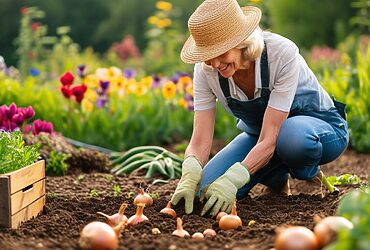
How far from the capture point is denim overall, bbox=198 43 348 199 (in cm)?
381

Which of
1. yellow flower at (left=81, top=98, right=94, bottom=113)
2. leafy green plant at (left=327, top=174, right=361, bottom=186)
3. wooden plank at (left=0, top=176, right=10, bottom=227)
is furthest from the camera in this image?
yellow flower at (left=81, top=98, right=94, bottom=113)

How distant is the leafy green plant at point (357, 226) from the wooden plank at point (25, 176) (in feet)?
4.84

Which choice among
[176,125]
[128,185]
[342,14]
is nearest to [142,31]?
[342,14]

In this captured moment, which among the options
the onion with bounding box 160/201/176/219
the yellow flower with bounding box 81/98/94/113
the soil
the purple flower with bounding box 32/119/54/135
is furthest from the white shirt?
the yellow flower with bounding box 81/98/94/113

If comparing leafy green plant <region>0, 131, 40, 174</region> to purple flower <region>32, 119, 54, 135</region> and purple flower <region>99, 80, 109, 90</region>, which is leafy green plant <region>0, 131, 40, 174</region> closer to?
purple flower <region>32, 119, 54, 135</region>

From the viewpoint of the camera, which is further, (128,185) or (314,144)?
(128,185)

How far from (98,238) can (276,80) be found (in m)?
1.58

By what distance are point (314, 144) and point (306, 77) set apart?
399mm

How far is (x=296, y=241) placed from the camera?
2428 mm

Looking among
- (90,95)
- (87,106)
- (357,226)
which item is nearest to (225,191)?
(357,226)

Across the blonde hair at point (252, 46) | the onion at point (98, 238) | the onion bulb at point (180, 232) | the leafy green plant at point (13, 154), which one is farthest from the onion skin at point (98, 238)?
the blonde hair at point (252, 46)

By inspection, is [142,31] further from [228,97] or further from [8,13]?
[228,97]

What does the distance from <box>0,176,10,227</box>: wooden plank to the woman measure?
89 centimetres

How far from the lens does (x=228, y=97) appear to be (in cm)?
394
